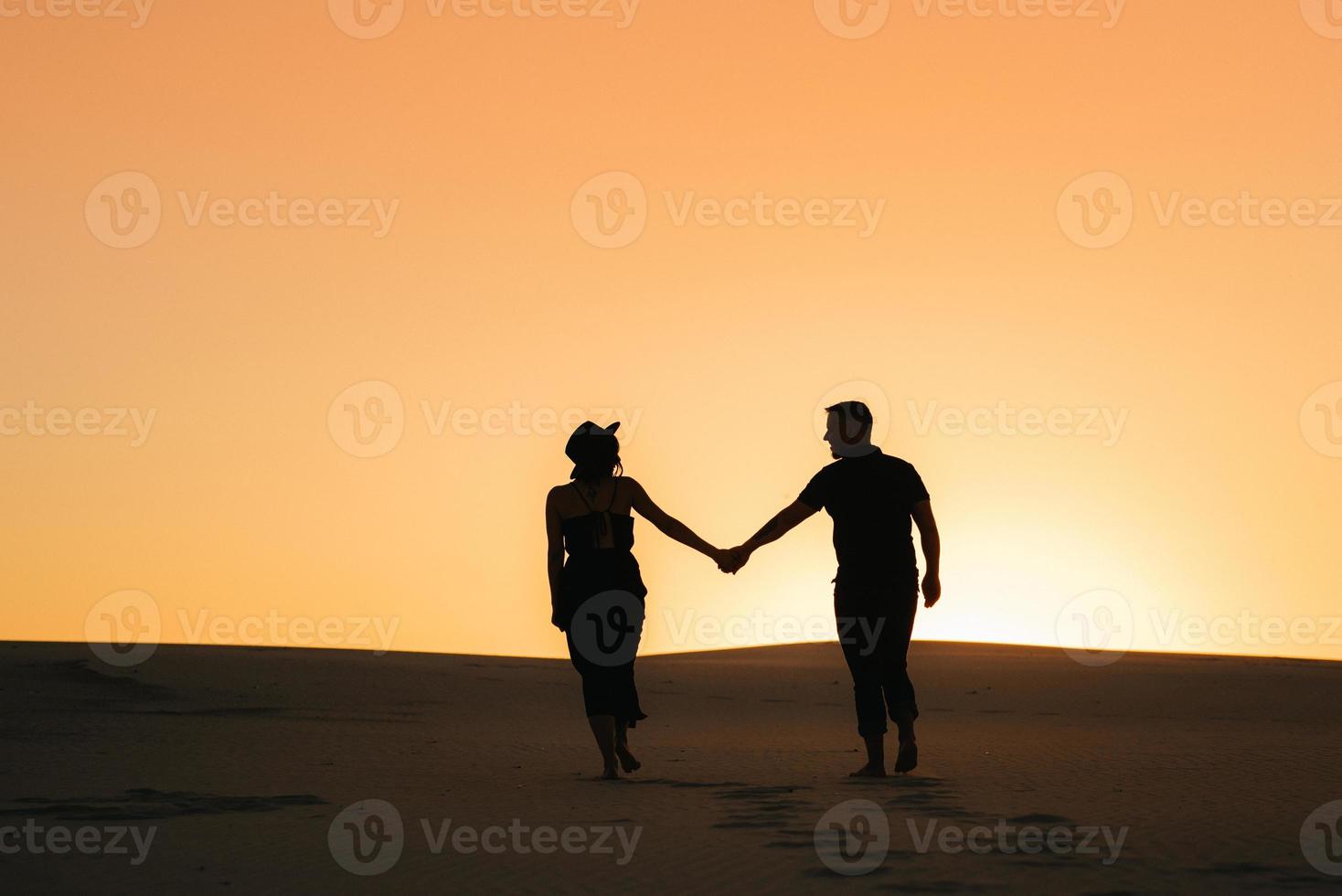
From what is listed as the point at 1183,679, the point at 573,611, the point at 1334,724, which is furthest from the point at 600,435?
the point at 1183,679

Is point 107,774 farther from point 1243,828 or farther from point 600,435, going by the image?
point 1243,828

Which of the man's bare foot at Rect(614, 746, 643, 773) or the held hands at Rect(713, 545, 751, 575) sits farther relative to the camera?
the held hands at Rect(713, 545, 751, 575)

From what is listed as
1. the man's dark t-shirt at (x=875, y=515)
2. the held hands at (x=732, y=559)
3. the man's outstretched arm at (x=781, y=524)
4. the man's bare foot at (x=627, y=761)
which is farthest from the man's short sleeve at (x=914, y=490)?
the man's bare foot at (x=627, y=761)

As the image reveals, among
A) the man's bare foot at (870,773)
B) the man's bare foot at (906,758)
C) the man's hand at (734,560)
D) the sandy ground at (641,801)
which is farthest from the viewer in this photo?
the man's hand at (734,560)

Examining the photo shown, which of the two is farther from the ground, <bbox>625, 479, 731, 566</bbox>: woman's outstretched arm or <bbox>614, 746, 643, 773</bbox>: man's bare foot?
<bbox>625, 479, 731, 566</bbox>: woman's outstretched arm

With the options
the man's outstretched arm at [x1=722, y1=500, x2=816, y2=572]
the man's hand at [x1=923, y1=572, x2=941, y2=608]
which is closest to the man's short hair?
the man's outstretched arm at [x1=722, y1=500, x2=816, y2=572]

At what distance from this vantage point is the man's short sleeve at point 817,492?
11.2 m

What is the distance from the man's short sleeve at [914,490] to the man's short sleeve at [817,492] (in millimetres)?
544

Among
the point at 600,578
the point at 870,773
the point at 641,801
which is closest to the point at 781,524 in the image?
the point at 600,578

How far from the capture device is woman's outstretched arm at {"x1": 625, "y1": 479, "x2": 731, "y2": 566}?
1109cm

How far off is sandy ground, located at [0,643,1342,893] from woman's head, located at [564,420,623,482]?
2.01 metres

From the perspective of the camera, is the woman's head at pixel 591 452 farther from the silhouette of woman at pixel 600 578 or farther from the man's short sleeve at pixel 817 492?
the man's short sleeve at pixel 817 492

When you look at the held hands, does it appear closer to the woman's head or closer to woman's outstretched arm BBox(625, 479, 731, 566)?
woman's outstretched arm BBox(625, 479, 731, 566)

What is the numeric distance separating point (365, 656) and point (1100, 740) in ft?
85.1
